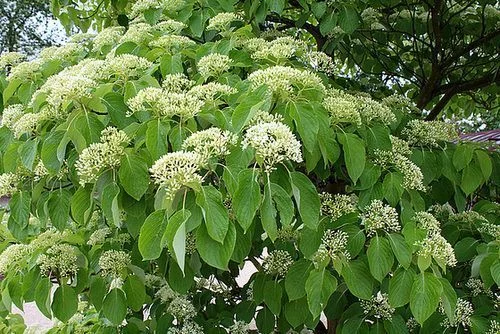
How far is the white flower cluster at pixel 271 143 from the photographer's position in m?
0.99

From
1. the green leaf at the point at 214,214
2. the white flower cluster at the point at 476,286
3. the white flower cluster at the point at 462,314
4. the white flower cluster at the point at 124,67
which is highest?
the white flower cluster at the point at 124,67

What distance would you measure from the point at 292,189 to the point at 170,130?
0.29 meters

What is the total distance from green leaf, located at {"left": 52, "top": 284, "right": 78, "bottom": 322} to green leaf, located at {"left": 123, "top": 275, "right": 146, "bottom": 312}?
0.14 m

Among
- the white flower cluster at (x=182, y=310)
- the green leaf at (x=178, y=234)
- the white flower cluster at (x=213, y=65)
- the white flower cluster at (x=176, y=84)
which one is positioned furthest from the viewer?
the white flower cluster at (x=182, y=310)

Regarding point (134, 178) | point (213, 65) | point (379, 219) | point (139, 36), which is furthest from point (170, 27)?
point (379, 219)

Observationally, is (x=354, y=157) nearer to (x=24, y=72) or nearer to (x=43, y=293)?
(x=43, y=293)

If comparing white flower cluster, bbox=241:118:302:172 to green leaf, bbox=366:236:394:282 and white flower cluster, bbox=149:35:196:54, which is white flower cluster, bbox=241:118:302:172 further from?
white flower cluster, bbox=149:35:196:54

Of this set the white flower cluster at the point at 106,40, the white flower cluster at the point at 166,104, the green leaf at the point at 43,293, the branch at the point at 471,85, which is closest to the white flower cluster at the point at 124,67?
the white flower cluster at the point at 166,104

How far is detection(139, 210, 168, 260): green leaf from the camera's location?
38.6 inches

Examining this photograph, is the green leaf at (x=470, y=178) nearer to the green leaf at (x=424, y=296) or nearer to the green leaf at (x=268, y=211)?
the green leaf at (x=424, y=296)

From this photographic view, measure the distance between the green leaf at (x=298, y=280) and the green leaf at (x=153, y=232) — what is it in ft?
1.34

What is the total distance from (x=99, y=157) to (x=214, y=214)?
11.6 inches

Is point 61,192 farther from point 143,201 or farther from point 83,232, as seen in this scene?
point 83,232

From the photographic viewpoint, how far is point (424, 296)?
113cm
